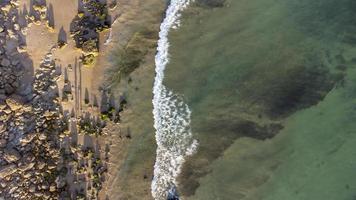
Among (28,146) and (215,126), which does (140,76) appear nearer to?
(215,126)

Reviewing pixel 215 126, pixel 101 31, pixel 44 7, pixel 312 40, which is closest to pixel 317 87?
pixel 312 40

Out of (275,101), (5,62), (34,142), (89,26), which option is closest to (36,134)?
(34,142)

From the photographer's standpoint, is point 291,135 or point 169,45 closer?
point 291,135

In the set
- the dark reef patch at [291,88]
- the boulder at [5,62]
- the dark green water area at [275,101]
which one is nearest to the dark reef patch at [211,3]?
the dark green water area at [275,101]

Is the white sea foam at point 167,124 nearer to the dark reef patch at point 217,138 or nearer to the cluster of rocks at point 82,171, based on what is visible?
the dark reef patch at point 217,138

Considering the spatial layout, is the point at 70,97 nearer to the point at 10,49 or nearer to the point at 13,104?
the point at 13,104
